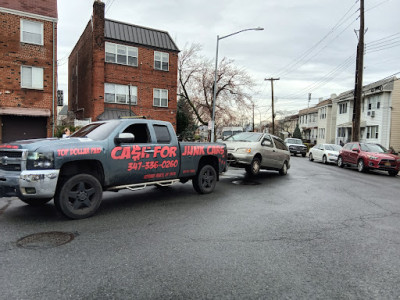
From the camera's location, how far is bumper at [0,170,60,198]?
497cm

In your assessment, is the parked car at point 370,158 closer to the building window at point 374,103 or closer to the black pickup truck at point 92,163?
the black pickup truck at point 92,163

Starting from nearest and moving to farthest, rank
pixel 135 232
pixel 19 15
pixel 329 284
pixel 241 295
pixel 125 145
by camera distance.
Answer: pixel 241 295
pixel 329 284
pixel 135 232
pixel 125 145
pixel 19 15

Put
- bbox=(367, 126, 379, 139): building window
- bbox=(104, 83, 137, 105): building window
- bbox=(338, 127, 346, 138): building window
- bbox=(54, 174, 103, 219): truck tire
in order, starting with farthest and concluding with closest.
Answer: bbox=(338, 127, 346, 138): building window
bbox=(367, 126, 379, 139): building window
bbox=(104, 83, 137, 105): building window
bbox=(54, 174, 103, 219): truck tire

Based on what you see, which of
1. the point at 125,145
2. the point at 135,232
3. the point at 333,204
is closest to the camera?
the point at 135,232

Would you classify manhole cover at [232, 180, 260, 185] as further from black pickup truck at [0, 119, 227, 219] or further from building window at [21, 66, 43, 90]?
building window at [21, 66, 43, 90]

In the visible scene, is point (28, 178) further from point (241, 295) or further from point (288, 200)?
→ point (288, 200)

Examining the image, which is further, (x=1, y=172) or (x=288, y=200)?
(x=288, y=200)

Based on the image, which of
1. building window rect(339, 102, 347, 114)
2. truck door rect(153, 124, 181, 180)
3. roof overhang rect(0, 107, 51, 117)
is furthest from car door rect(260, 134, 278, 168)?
building window rect(339, 102, 347, 114)

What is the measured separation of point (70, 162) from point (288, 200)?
532 centimetres

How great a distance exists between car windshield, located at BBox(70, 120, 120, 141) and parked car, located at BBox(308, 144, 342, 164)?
19214 mm

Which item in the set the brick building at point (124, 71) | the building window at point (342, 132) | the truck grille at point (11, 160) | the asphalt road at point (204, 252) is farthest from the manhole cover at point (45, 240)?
the building window at point (342, 132)

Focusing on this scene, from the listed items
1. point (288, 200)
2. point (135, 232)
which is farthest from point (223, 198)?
point (135, 232)

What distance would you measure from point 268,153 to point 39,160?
8.77 m

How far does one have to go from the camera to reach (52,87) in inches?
805
